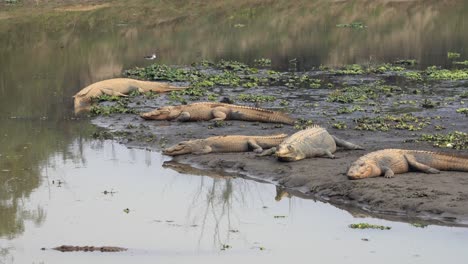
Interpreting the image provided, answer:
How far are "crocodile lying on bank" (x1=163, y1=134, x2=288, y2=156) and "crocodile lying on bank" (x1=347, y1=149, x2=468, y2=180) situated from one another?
8.11 ft

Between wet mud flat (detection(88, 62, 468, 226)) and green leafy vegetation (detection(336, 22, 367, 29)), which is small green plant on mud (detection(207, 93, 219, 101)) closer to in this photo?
wet mud flat (detection(88, 62, 468, 226))

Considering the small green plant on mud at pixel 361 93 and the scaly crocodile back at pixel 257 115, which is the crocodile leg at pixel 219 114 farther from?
the small green plant on mud at pixel 361 93

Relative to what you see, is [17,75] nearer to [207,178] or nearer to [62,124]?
[62,124]

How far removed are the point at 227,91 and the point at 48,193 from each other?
825cm

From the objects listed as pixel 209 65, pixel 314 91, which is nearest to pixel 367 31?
pixel 209 65

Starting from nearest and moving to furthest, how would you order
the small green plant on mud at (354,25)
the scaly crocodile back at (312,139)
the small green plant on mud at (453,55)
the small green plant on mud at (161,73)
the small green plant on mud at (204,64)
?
the scaly crocodile back at (312,139) < the small green plant on mud at (161,73) < the small green plant on mud at (453,55) < the small green plant on mud at (204,64) < the small green plant on mud at (354,25)

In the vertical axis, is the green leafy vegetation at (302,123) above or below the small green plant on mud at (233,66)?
above

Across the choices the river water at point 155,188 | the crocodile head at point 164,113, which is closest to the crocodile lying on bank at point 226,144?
the river water at point 155,188

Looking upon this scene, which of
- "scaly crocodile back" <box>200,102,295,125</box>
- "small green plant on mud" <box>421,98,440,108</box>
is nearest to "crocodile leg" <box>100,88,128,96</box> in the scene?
"scaly crocodile back" <box>200,102,295,125</box>

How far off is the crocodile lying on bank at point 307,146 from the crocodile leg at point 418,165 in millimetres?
1579

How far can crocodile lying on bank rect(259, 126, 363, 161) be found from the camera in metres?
13.7

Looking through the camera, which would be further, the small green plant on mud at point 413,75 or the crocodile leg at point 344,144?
the small green plant on mud at point 413,75

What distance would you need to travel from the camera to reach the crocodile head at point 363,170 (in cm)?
1223

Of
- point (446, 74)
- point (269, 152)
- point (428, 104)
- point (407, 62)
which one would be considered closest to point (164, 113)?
point (269, 152)
